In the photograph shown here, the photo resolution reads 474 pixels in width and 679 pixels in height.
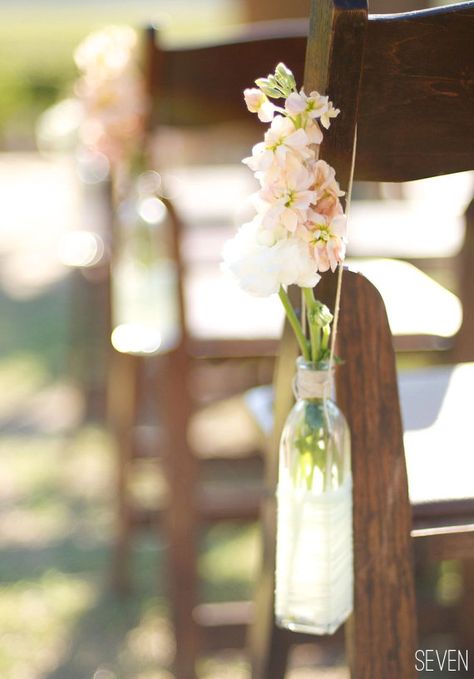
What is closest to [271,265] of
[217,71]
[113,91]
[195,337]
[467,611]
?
[195,337]

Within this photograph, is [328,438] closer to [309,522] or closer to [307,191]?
[309,522]

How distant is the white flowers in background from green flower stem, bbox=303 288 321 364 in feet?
0.11

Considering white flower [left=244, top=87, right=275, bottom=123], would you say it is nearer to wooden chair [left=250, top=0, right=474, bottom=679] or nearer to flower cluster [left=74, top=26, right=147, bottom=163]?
wooden chair [left=250, top=0, right=474, bottom=679]

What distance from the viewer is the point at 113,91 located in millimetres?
2008

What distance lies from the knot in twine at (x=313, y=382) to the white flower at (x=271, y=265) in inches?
4.5

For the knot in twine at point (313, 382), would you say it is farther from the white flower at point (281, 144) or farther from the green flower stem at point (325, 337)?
the white flower at point (281, 144)

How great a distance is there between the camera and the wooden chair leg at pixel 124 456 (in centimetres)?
209

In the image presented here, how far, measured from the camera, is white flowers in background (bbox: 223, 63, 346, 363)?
33.1 inches

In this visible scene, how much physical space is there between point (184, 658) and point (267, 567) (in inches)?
28.2

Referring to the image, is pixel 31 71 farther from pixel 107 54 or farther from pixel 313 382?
pixel 313 382

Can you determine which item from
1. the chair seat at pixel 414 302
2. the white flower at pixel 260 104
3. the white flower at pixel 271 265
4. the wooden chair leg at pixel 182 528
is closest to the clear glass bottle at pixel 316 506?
the white flower at pixel 271 265

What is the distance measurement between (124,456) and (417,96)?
1384 millimetres

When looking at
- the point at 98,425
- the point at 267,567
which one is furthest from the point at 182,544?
the point at 98,425

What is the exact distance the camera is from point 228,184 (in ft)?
12.8
